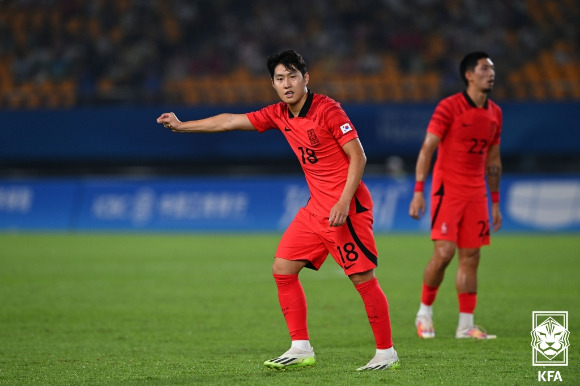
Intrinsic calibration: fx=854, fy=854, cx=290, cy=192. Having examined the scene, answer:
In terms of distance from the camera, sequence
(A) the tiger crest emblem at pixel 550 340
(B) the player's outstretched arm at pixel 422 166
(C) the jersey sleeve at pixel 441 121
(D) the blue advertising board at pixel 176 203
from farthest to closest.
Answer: (D) the blue advertising board at pixel 176 203
(C) the jersey sleeve at pixel 441 121
(B) the player's outstretched arm at pixel 422 166
(A) the tiger crest emblem at pixel 550 340

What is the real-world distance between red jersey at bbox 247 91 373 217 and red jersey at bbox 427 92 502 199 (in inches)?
68.9

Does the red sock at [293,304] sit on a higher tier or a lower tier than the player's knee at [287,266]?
lower

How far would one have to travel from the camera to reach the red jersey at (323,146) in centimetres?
567

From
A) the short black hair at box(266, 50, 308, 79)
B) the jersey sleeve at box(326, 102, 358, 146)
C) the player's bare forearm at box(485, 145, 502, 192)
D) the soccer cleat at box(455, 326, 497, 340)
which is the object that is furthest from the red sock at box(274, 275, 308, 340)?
the player's bare forearm at box(485, 145, 502, 192)

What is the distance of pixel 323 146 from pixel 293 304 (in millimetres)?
1114

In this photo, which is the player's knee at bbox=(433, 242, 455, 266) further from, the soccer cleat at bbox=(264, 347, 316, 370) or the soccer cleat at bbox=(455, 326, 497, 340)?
the soccer cleat at bbox=(264, 347, 316, 370)

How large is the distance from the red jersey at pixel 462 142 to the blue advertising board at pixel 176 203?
12923mm

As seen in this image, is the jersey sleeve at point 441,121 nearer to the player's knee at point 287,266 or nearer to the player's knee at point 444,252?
the player's knee at point 444,252

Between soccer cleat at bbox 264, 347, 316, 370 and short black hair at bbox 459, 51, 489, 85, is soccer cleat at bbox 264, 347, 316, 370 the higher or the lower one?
the lower one

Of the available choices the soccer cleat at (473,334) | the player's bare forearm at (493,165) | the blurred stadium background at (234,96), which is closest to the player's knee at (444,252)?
the soccer cleat at (473,334)

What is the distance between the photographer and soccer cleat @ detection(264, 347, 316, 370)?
18.9 ft

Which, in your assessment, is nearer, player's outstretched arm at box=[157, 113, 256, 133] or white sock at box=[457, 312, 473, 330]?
player's outstretched arm at box=[157, 113, 256, 133]

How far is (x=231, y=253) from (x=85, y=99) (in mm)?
9628

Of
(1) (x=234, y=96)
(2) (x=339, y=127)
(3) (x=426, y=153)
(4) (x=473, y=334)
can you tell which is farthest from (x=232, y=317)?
(1) (x=234, y=96)
